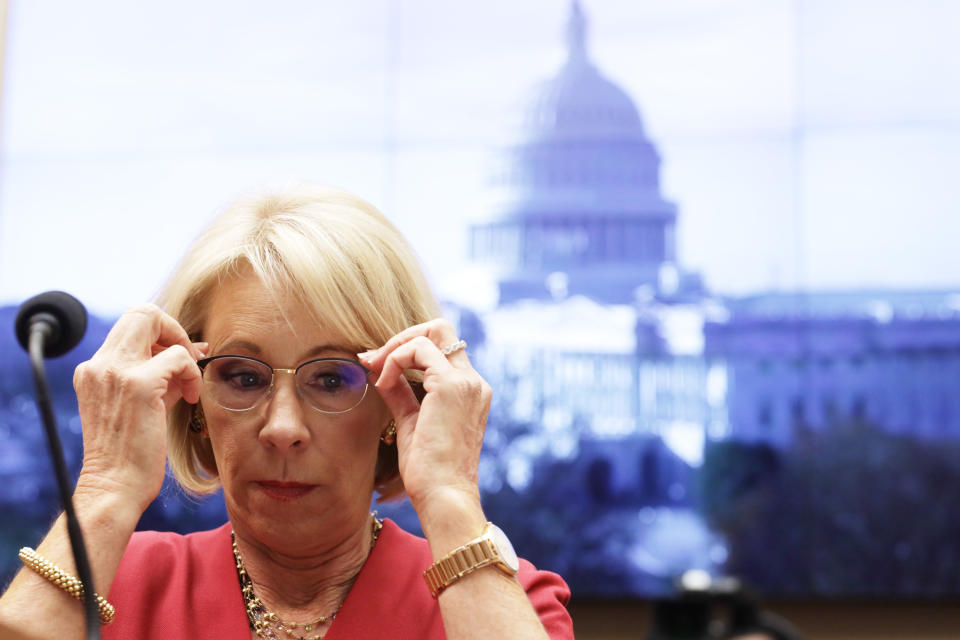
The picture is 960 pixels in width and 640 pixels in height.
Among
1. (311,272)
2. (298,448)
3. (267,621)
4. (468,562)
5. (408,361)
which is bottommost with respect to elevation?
(267,621)

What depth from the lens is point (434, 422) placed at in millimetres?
1269

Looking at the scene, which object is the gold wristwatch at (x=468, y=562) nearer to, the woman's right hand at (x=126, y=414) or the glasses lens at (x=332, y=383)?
the glasses lens at (x=332, y=383)

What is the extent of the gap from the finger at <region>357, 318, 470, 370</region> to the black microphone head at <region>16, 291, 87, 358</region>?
399mm

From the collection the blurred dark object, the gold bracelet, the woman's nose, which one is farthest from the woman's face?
the blurred dark object

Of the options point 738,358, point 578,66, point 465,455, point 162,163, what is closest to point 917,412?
point 738,358

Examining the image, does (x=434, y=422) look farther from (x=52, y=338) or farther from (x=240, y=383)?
(x=52, y=338)

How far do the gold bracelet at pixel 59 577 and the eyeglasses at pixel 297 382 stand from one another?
0.91ft

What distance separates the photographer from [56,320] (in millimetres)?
982

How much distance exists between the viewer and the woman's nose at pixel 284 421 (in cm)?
125

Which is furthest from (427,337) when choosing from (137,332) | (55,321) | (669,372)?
(669,372)

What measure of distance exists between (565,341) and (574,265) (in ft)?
0.83

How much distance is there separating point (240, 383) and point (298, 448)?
12cm

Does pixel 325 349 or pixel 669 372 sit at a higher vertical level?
pixel 325 349

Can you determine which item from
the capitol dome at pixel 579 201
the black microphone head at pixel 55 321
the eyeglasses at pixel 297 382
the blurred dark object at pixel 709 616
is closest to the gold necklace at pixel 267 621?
the eyeglasses at pixel 297 382
